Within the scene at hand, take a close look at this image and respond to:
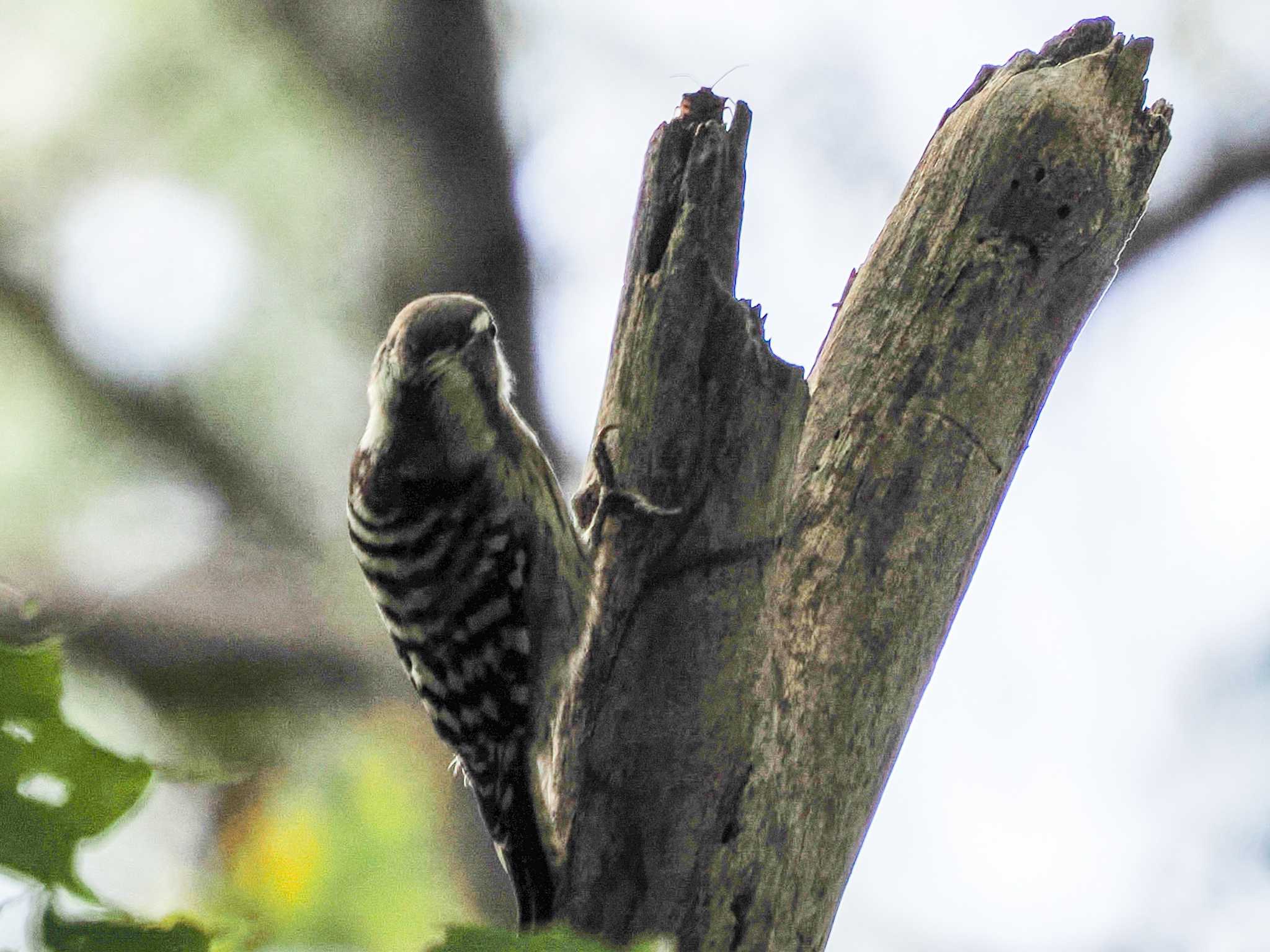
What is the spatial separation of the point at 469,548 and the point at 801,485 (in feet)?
2.00

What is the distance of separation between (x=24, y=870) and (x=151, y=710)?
3.33 m

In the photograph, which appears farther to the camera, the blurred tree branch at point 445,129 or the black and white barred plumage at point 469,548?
the blurred tree branch at point 445,129

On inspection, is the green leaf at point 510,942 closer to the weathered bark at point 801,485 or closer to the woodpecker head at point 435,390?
the weathered bark at point 801,485

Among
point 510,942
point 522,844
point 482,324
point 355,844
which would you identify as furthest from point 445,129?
point 510,942

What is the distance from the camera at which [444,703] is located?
7.41 ft

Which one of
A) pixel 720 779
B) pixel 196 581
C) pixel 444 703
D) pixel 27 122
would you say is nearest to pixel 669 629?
pixel 720 779

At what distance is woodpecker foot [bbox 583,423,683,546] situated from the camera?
1703 millimetres

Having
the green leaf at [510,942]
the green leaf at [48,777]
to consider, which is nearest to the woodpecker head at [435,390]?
the green leaf at [48,777]

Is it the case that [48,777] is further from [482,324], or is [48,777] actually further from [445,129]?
[445,129]

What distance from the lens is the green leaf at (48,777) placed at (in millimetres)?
469

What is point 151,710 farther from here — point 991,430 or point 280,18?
point 991,430

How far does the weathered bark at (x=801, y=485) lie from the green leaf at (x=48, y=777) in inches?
47.2

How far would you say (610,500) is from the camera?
5.90ft

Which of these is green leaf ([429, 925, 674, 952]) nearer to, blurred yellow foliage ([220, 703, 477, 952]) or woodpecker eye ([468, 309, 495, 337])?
blurred yellow foliage ([220, 703, 477, 952])
